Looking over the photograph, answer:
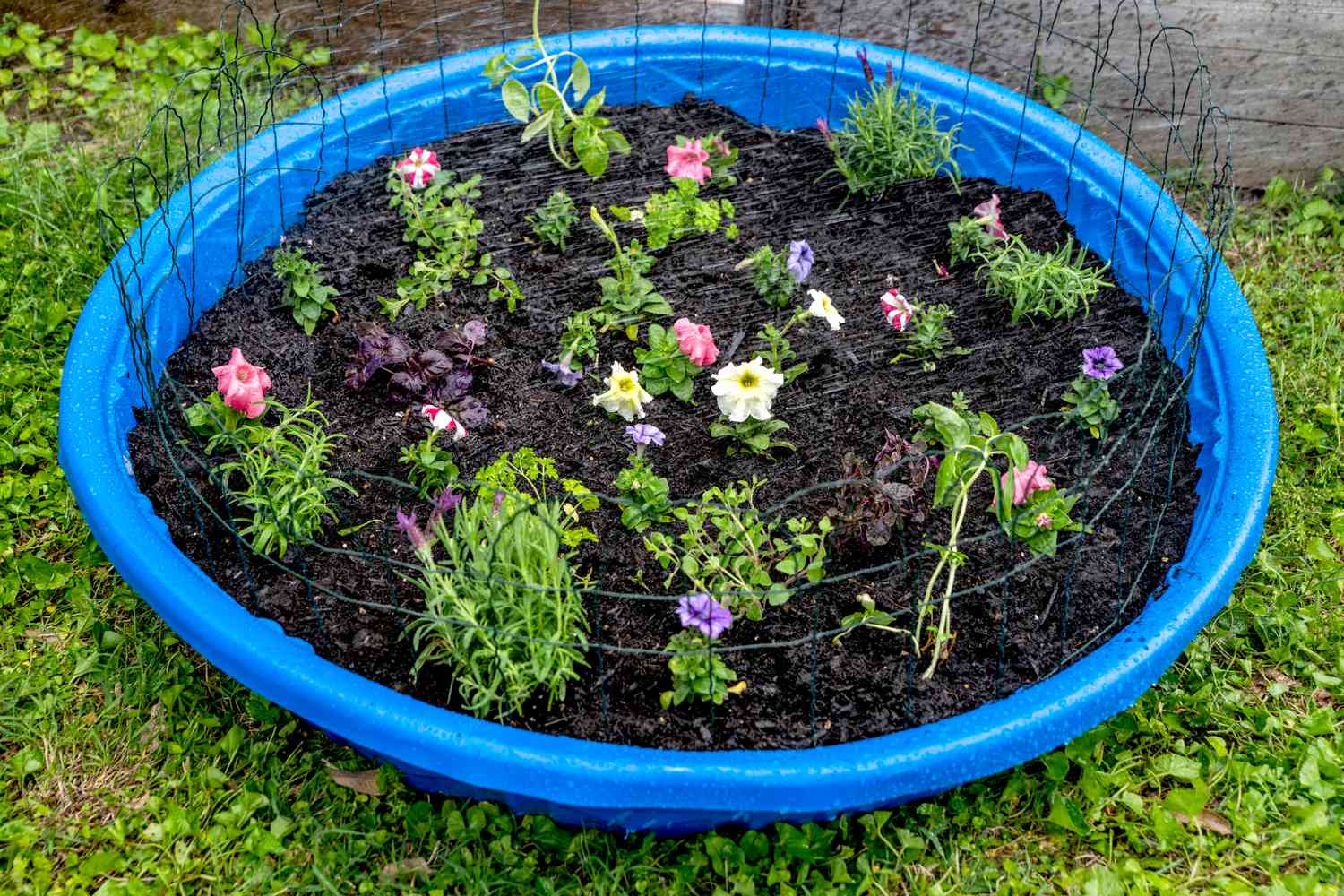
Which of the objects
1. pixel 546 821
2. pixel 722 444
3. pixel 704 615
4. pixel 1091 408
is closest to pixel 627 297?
pixel 722 444

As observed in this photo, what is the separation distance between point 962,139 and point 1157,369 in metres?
0.90

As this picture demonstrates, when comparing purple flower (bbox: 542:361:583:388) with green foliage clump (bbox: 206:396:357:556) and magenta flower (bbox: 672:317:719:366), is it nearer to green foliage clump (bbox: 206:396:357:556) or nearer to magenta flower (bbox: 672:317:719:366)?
magenta flower (bbox: 672:317:719:366)

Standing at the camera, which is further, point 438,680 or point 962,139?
point 962,139

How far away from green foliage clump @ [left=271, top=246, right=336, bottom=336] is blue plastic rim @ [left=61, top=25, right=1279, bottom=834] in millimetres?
166

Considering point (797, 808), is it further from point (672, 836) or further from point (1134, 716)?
point (1134, 716)

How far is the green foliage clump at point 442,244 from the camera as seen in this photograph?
9.37 feet

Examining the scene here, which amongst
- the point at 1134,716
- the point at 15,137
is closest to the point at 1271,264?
the point at 1134,716

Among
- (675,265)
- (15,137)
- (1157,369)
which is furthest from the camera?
(15,137)

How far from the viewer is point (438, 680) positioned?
7.16 ft

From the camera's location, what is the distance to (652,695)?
7.11ft

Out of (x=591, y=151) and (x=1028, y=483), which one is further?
(x=591, y=151)

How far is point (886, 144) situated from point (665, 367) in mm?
932

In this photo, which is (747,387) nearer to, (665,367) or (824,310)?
(665,367)

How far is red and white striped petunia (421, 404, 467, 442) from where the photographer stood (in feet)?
8.32
